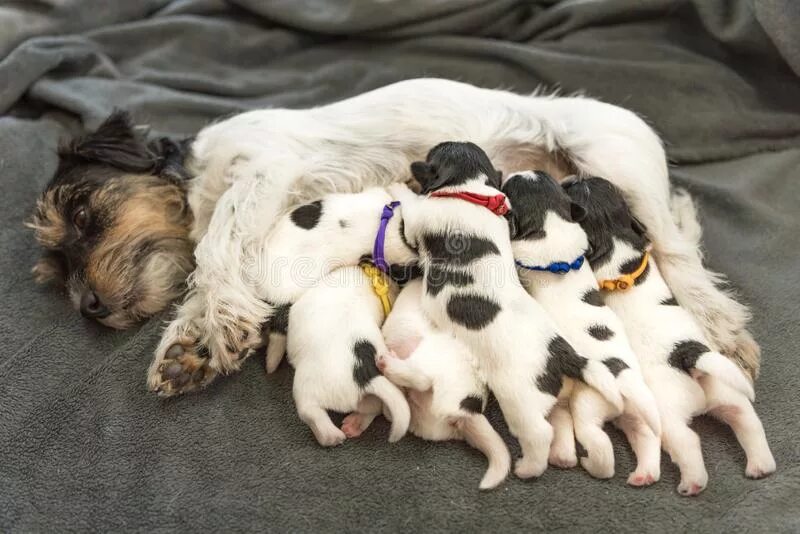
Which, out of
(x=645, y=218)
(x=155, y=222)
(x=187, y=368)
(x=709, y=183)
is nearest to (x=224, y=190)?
(x=155, y=222)

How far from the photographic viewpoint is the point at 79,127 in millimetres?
3035

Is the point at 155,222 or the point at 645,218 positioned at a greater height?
the point at 645,218

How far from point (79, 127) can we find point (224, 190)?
1.12 meters

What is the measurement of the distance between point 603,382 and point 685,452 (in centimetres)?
27

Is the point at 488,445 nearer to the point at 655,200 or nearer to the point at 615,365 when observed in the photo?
the point at 615,365

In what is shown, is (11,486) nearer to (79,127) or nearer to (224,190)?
(224,190)

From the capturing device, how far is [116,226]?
2.29 metres

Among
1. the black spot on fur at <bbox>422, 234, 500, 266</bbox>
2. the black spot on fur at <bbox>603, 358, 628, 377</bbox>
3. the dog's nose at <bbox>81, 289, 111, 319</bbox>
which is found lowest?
the dog's nose at <bbox>81, 289, 111, 319</bbox>

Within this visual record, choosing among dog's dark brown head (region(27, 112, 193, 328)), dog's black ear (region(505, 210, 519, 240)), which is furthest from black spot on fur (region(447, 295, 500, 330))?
dog's dark brown head (region(27, 112, 193, 328))

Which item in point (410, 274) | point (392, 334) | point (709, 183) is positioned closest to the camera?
point (392, 334)

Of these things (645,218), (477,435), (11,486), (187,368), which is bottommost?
(11,486)

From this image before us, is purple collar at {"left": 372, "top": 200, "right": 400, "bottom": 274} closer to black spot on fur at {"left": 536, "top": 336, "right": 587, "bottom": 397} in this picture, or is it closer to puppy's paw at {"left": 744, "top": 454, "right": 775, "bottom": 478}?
black spot on fur at {"left": 536, "top": 336, "right": 587, "bottom": 397}

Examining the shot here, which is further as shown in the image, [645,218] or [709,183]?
[709,183]

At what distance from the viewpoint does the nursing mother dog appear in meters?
2.11
